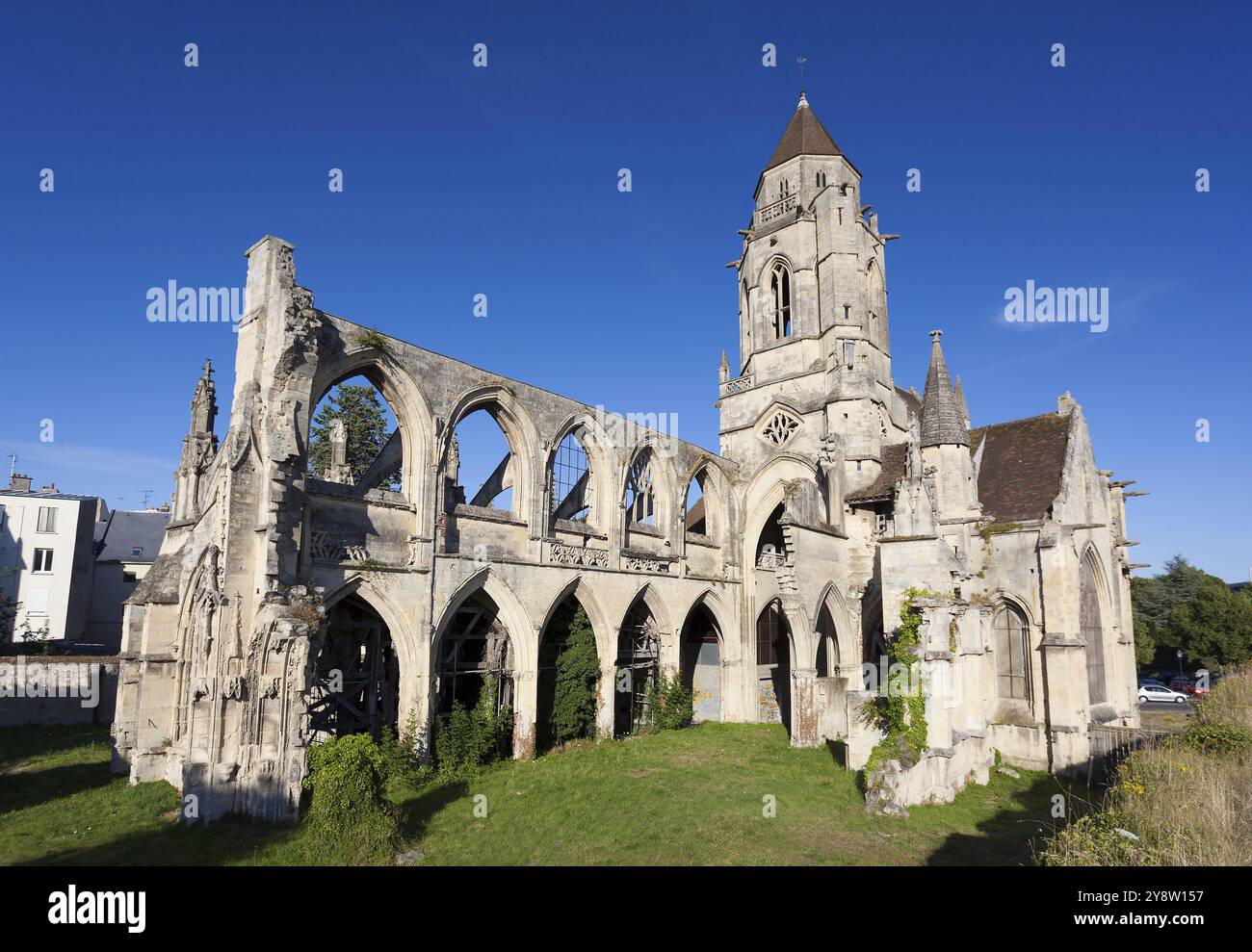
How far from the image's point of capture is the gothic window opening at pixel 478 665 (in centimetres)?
1695

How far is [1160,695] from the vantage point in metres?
31.3

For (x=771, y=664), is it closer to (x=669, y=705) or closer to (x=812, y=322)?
(x=669, y=705)

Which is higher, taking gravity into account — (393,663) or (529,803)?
(393,663)

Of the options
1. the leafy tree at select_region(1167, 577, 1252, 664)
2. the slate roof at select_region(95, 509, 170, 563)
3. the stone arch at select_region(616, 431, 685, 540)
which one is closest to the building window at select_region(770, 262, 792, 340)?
the stone arch at select_region(616, 431, 685, 540)

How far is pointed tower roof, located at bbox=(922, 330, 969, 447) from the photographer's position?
719 inches

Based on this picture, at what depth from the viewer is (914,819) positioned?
39.5 feet

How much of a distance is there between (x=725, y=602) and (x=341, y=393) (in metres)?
21.1

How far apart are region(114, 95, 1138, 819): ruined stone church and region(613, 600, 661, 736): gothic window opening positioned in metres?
0.12

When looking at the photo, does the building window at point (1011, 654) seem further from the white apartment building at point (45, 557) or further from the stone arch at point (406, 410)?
the white apartment building at point (45, 557)

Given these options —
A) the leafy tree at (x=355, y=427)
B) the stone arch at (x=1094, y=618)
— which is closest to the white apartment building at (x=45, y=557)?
the leafy tree at (x=355, y=427)

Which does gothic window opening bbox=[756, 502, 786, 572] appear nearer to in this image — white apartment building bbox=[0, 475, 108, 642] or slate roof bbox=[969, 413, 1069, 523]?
slate roof bbox=[969, 413, 1069, 523]
